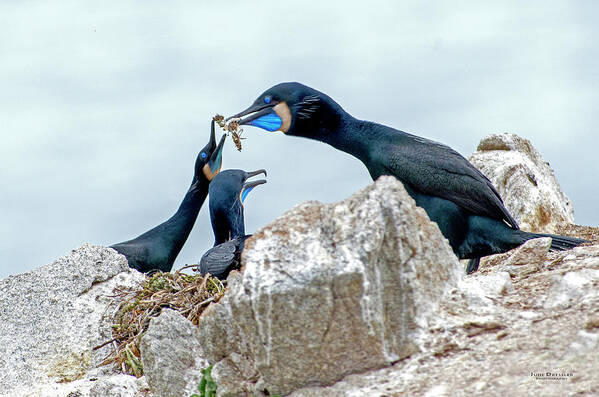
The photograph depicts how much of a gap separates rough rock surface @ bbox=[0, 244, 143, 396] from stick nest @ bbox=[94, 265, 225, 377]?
0.62 feet

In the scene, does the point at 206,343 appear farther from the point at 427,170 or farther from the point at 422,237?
the point at 427,170

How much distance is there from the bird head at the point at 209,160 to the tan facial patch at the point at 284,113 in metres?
3.44

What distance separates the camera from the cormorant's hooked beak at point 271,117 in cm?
743

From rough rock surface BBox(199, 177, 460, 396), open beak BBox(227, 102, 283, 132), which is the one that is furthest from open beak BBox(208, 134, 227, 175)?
rough rock surface BBox(199, 177, 460, 396)

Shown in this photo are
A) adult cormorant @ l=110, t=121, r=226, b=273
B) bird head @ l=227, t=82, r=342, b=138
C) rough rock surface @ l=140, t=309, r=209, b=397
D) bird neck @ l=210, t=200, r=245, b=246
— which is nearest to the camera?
rough rock surface @ l=140, t=309, r=209, b=397

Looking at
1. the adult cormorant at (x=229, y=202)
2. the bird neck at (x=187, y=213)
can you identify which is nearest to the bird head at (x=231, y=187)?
the adult cormorant at (x=229, y=202)

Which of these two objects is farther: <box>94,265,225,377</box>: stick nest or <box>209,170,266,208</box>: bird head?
<box>209,170,266,208</box>: bird head

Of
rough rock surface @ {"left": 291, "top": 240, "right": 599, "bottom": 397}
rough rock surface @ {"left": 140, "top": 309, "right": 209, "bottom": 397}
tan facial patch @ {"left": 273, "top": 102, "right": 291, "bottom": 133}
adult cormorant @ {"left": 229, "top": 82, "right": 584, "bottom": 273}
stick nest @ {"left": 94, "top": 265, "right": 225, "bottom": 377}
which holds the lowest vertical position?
rough rock surface @ {"left": 291, "top": 240, "right": 599, "bottom": 397}

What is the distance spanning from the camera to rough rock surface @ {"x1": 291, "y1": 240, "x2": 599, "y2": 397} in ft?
10.4

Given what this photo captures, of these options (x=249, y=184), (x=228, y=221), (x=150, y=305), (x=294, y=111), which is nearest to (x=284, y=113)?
(x=294, y=111)

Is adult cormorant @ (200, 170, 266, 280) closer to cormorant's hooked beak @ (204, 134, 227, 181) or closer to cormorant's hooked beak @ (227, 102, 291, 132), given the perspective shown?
cormorant's hooked beak @ (227, 102, 291, 132)

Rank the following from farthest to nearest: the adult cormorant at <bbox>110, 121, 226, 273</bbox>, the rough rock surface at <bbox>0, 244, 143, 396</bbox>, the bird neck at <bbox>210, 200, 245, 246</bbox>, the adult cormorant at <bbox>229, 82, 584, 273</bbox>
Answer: the adult cormorant at <bbox>110, 121, 226, 273</bbox> → the bird neck at <bbox>210, 200, 245, 246</bbox> → the adult cormorant at <bbox>229, 82, 584, 273</bbox> → the rough rock surface at <bbox>0, 244, 143, 396</bbox>

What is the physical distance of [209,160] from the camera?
1092 cm

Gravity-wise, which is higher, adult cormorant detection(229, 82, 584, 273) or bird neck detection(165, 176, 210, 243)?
bird neck detection(165, 176, 210, 243)
